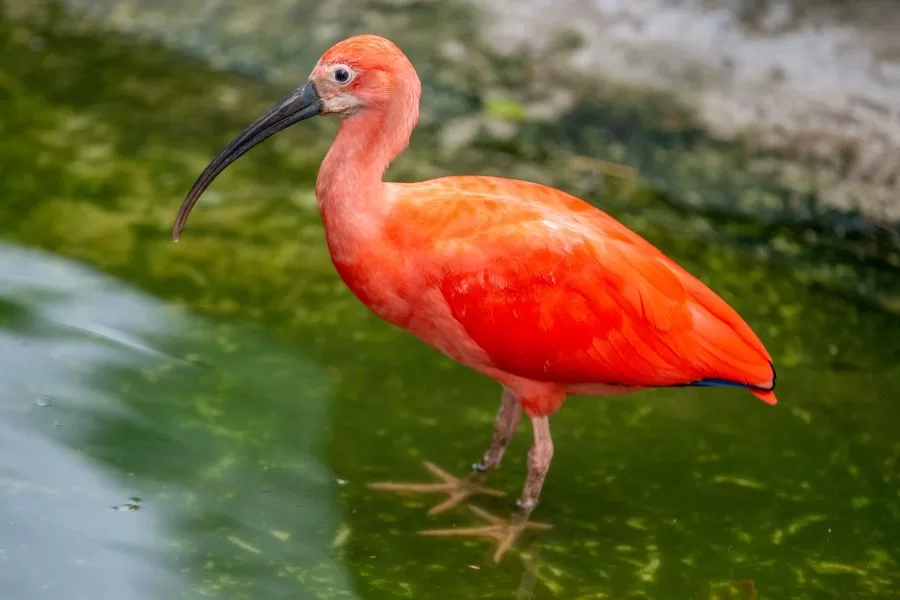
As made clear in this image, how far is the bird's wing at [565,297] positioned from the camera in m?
3.99

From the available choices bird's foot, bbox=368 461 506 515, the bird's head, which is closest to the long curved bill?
the bird's head

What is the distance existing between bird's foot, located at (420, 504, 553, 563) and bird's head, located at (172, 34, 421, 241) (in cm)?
126

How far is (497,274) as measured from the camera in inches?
157

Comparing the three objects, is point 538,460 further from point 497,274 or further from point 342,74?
point 342,74

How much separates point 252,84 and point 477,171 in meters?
1.44

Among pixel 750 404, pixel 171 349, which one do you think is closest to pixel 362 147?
pixel 171 349

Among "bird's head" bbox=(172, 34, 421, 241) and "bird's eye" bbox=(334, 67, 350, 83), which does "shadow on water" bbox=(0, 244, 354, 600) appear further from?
"bird's eye" bbox=(334, 67, 350, 83)

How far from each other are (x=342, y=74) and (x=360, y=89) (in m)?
0.07

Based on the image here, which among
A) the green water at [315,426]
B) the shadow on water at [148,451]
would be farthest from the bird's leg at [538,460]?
the shadow on water at [148,451]

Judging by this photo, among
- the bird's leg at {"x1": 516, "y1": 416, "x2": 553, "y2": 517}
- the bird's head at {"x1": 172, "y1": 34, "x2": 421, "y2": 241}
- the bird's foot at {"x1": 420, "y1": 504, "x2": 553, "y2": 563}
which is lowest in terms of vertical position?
the bird's foot at {"x1": 420, "y1": 504, "x2": 553, "y2": 563}

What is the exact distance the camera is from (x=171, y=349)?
4.84 metres

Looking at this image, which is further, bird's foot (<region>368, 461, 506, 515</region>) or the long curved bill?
bird's foot (<region>368, 461, 506, 515</region>)

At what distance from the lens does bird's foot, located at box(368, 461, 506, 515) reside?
4.35 m

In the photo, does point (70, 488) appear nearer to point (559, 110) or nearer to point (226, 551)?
point (226, 551)
